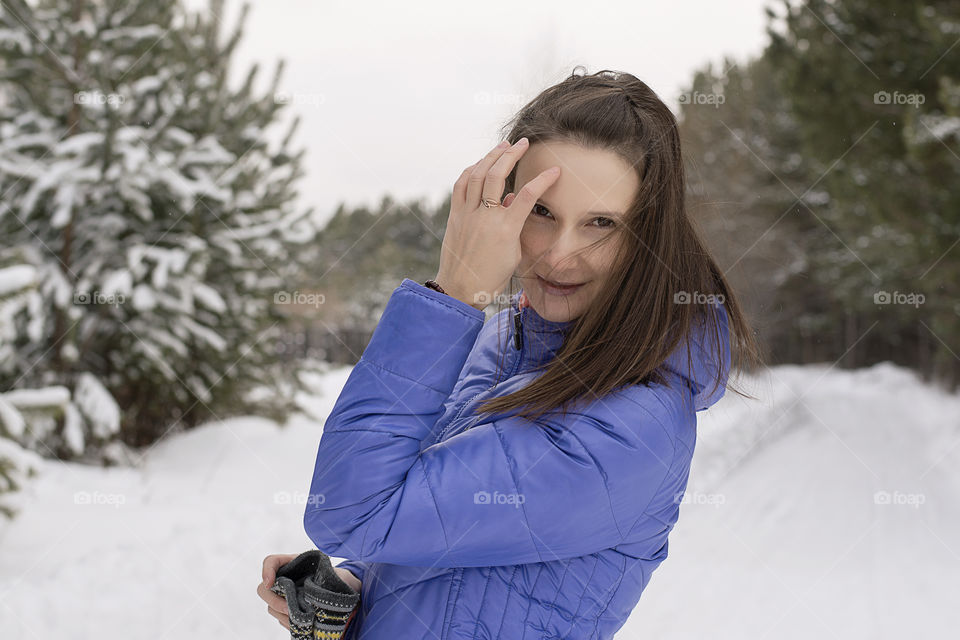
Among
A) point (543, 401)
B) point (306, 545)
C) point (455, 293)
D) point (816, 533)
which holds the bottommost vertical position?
point (306, 545)

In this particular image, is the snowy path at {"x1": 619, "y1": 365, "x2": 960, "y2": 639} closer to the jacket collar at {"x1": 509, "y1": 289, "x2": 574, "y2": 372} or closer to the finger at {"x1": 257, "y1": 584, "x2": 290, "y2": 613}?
the jacket collar at {"x1": 509, "y1": 289, "x2": 574, "y2": 372}

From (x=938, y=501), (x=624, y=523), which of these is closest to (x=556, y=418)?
(x=624, y=523)

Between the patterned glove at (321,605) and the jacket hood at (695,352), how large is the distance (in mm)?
498

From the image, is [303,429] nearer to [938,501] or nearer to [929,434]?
[938,501]

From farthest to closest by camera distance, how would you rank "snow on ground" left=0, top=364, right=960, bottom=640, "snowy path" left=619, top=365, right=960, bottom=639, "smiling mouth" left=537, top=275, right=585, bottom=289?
1. "snowy path" left=619, top=365, right=960, bottom=639
2. "snow on ground" left=0, top=364, right=960, bottom=640
3. "smiling mouth" left=537, top=275, right=585, bottom=289

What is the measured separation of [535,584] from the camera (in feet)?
3.82

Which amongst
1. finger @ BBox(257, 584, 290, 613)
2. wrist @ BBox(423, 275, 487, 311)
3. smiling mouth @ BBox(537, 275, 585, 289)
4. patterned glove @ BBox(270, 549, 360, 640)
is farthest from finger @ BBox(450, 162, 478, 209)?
finger @ BBox(257, 584, 290, 613)

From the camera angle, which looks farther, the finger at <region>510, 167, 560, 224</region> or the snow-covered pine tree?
the snow-covered pine tree

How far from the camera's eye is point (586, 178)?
4.02 ft

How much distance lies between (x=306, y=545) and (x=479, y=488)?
4229 mm

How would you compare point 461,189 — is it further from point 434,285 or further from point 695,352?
point 695,352

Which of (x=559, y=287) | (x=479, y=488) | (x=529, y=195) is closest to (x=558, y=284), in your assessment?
(x=559, y=287)

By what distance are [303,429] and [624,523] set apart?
6.91m

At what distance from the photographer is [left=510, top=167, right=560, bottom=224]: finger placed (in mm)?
1117
